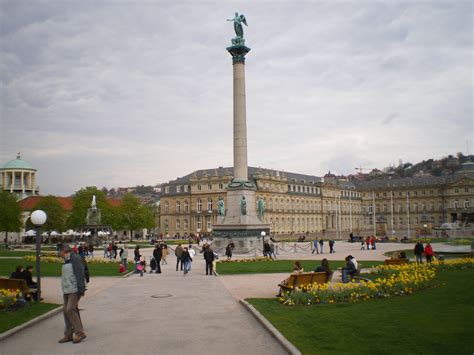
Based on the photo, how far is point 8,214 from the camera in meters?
76.8

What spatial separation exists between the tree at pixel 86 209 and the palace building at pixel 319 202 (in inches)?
816

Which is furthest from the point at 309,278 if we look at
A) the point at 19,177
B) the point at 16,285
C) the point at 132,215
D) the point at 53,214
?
the point at 19,177

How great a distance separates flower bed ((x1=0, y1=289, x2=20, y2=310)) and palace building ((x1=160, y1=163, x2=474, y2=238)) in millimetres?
83099

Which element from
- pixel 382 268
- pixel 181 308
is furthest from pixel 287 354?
pixel 382 268

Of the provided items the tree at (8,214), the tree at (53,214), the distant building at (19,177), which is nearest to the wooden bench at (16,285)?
the tree at (8,214)

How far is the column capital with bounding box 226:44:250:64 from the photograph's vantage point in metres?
46.2

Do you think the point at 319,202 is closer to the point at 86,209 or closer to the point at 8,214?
the point at 86,209

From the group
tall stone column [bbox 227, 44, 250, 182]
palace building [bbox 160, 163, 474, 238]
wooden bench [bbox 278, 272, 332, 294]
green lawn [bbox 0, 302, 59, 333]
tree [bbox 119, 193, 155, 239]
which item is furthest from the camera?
palace building [bbox 160, 163, 474, 238]

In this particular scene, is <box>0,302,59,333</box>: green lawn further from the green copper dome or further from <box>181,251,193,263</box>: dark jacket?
the green copper dome

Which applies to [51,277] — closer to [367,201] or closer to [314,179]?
[314,179]

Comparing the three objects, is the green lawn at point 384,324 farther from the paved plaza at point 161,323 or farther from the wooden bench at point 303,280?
the paved plaza at point 161,323

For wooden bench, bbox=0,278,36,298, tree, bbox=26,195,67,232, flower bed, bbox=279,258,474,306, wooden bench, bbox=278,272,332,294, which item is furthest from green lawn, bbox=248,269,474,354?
tree, bbox=26,195,67,232

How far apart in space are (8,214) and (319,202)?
274 ft

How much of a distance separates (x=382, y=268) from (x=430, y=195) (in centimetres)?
12560
